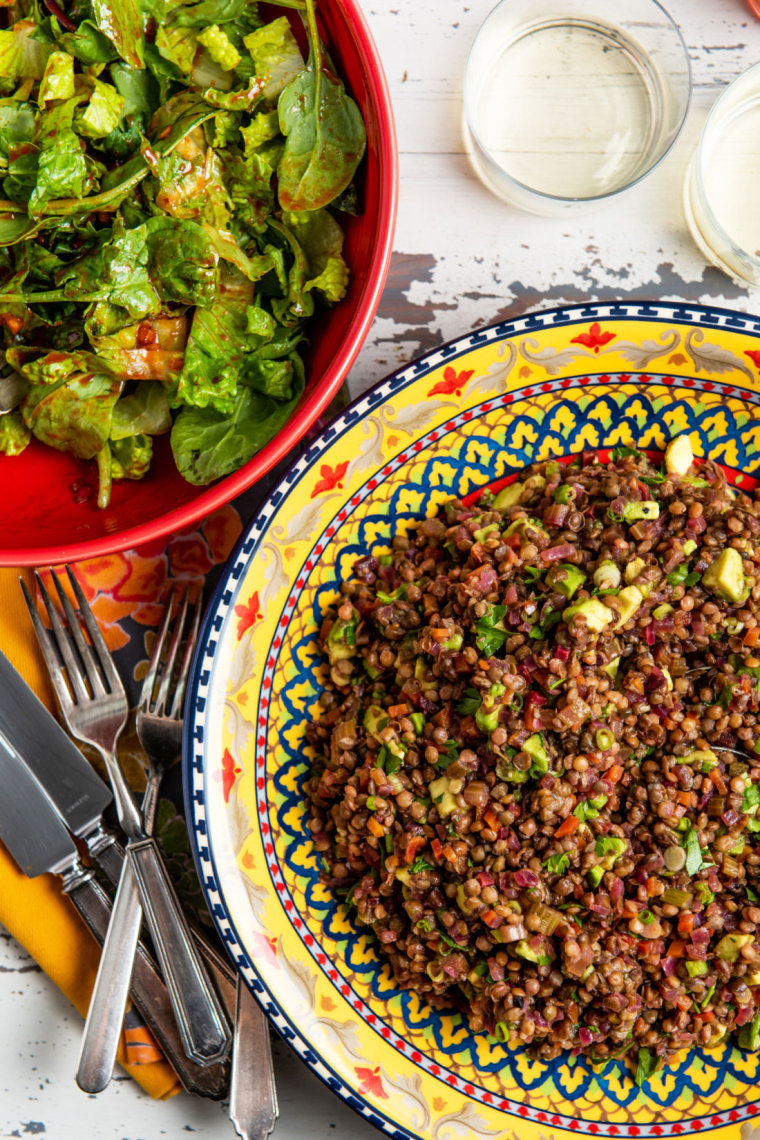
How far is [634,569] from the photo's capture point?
6.38ft

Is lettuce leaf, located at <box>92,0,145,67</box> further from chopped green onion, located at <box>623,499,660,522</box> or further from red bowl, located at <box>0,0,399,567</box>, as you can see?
chopped green onion, located at <box>623,499,660,522</box>

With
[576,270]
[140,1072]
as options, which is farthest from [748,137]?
[140,1072]

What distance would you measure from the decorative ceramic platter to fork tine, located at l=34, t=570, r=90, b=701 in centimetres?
44

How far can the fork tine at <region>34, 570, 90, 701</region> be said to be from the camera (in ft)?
7.41

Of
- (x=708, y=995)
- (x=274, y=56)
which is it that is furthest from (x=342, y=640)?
(x=274, y=56)

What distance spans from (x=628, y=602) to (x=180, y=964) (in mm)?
1471

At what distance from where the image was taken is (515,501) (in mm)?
2213

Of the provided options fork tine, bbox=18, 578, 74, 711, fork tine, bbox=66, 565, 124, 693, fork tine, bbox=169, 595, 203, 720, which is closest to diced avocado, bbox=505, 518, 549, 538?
fork tine, bbox=169, 595, 203, 720

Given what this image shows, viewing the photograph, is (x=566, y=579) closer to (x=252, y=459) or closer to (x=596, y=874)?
(x=596, y=874)

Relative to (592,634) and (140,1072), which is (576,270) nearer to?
(592,634)

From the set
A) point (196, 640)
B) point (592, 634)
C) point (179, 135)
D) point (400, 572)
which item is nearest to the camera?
point (179, 135)

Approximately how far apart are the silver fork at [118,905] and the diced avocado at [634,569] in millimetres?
1357

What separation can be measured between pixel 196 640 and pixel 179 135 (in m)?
1.26

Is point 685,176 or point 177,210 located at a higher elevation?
point 177,210
